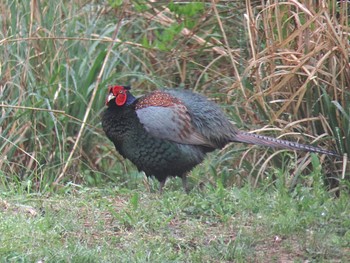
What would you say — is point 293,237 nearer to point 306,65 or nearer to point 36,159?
point 306,65

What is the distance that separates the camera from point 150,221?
592 centimetres

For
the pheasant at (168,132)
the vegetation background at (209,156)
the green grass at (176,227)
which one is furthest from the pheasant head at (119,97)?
the green grass at (176,227)

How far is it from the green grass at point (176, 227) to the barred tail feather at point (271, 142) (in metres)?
0.57

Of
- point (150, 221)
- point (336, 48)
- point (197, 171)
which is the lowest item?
point (197, 171)

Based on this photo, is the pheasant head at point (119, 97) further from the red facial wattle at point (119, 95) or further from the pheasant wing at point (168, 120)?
the pheasant wing at point (168, 120)

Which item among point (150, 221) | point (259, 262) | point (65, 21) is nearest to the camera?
point (259, 262)

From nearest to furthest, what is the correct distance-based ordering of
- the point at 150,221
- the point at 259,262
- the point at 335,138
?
the point at 259,262
the point at 150,221
the point at 335,138

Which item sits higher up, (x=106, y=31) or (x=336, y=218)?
(x=106, y=31)

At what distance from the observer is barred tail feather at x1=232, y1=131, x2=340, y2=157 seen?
7320 millimetres

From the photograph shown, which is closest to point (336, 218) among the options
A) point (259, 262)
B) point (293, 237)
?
point (293, 237)

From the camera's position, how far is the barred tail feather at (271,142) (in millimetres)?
7320

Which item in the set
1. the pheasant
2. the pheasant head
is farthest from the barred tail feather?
the pheasant head

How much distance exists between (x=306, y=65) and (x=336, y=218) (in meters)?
1.92

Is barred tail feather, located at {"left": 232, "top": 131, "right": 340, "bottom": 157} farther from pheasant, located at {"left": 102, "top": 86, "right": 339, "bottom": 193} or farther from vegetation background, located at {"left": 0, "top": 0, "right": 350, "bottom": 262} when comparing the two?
vegetation background, located at {"left": 0, "top": 0, "right": 350, "bottom": 262}
